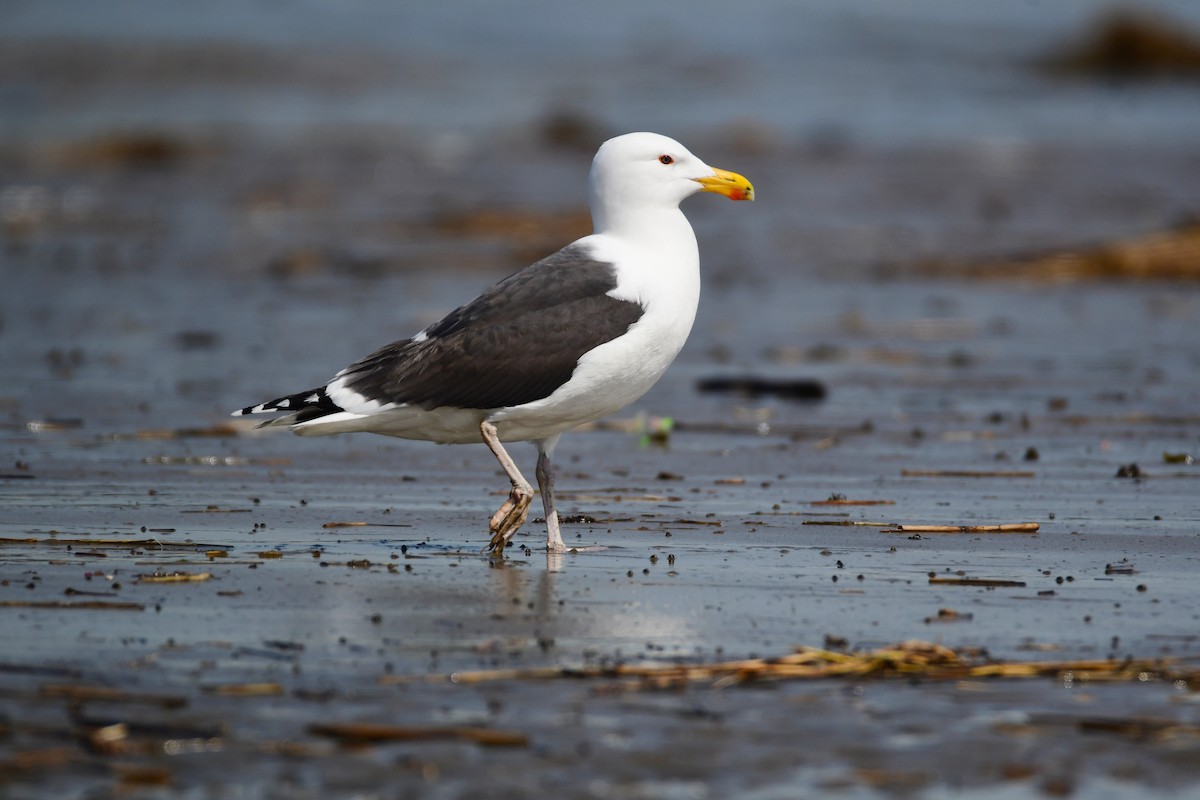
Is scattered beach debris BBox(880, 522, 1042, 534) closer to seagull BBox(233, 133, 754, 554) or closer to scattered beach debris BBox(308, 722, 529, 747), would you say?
seagull BBox(233, 133, 754, 554)

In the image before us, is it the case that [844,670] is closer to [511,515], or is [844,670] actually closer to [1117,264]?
[511,515]

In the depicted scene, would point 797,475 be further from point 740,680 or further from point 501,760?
point 501,760

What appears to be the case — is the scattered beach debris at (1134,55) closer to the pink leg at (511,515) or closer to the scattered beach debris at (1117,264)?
the scattered beach debris at (1117,264)

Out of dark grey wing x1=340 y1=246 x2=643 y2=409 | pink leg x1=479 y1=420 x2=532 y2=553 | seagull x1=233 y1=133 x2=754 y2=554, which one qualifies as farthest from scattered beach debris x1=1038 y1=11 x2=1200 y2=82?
pink leg x1=479 y1=420 x2=532 y2=553

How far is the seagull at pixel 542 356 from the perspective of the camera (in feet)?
24.3

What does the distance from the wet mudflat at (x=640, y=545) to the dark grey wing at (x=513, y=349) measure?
0.67 m

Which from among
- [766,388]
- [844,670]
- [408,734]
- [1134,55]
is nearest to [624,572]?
[844,670]

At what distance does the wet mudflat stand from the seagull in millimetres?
490

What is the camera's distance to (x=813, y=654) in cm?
535

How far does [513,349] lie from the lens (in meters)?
7.44

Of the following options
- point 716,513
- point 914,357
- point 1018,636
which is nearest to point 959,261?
point 914,357

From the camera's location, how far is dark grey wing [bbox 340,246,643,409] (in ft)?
24.3

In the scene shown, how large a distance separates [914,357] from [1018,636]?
7852 mm

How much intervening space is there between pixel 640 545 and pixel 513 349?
996 millimetres
